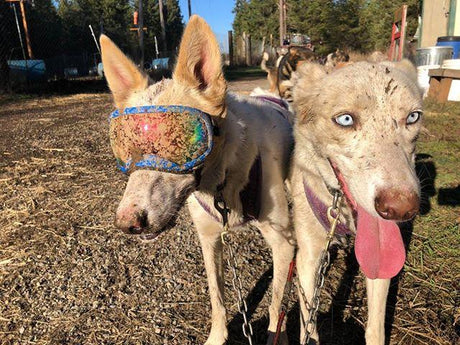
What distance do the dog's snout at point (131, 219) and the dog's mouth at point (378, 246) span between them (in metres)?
0.92

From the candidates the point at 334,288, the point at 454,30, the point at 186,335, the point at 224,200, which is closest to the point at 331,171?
the point at 224,200

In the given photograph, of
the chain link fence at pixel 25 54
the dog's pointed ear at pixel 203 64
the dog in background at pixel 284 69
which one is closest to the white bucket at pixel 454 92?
the dog in background at pixel 284 69

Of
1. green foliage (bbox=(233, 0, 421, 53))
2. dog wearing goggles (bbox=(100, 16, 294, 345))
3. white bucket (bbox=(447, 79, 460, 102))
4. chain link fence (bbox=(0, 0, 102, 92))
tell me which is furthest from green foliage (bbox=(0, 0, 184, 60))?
green foliage (bbox=(233, 0, 421, 53))

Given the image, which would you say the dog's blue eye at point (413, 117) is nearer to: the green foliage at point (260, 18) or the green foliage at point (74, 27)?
the green foliage at point (74, 27)

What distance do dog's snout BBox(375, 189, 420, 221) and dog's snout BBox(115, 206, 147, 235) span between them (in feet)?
2.99

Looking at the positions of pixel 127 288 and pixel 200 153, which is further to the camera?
pixel 127 288

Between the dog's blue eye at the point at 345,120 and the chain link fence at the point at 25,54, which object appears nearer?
the dog's blue eye at the point at 345,120

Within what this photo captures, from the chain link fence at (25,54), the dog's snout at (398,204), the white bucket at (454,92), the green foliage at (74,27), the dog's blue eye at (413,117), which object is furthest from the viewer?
the green foliage at (74,27)

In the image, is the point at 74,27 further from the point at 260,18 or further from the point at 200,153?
the point at 200,153

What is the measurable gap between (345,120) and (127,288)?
193 centimetres

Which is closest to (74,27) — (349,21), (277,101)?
(349,21)

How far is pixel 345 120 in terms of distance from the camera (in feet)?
5.40

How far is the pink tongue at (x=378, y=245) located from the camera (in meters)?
1.66

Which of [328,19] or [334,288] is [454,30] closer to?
[328,19]
